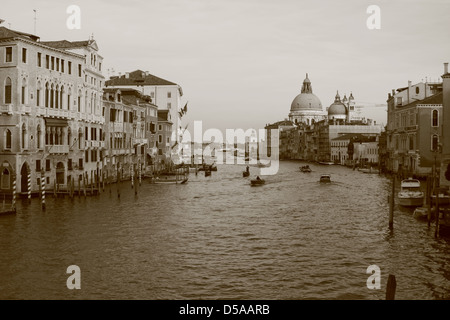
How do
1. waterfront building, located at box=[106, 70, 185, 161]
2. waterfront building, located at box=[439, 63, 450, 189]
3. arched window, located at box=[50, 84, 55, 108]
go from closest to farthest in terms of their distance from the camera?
waterfront building, located at box=[439, 63, 450, 189] → arched window, located at box=[50, 84, 55, 108] → waterfront building, located at box=[106, 70, 185, 161]

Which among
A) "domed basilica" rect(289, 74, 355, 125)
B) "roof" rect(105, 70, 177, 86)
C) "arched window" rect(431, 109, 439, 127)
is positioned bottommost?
"arched window" rect(431, 109, 439, 127)

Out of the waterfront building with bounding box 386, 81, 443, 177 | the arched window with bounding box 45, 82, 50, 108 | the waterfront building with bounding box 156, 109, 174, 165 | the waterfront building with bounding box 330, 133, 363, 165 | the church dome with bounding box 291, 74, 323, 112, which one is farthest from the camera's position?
the church dome with bounding box 291, 74, 323, 112

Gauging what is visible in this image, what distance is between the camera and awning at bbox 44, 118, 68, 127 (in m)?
27.4

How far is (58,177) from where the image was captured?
29.3m

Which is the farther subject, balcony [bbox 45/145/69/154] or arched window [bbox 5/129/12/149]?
balcony [bbox 45/145/69/154]

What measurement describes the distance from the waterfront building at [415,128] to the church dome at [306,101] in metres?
91.3

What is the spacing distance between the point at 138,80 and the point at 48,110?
107 ft

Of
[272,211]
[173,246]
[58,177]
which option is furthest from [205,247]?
[58,177]

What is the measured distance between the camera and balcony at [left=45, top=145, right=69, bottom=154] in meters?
27.7

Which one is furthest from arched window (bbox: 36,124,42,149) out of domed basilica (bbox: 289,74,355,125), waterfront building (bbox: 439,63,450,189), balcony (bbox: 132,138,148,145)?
domed basilica (bbox: 289,74,355,125)

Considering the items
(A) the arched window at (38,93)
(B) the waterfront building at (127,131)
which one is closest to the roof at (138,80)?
(B) the waterfront building at (127,131)

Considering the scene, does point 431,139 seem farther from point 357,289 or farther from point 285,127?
point 285,127

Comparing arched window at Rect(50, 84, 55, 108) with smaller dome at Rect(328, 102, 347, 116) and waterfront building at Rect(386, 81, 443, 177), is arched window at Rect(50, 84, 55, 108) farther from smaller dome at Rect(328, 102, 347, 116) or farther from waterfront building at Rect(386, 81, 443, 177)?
smaller dome at Rect(328, 102, 347, 116)

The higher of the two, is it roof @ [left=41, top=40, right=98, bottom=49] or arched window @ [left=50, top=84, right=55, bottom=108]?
roof @ [left=41, top=40, right=98, bottom=49]
